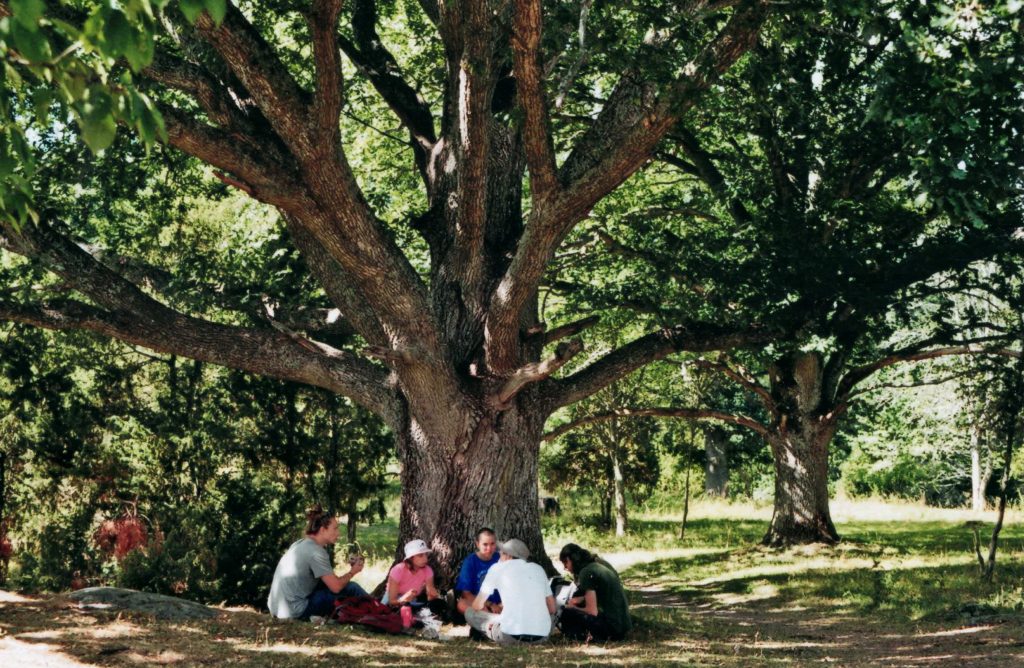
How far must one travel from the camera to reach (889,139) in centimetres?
1512

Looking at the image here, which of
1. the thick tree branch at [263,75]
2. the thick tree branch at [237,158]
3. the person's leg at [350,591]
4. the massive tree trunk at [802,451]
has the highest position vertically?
the thick tree branch at [263,75]

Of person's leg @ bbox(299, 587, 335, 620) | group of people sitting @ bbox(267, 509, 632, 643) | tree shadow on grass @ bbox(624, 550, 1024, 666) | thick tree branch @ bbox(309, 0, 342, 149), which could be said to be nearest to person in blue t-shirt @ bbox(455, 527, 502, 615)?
group of people sitting @ bbox(267, 509, 632, 643)

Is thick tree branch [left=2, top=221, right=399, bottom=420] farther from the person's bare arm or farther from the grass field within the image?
the grass field

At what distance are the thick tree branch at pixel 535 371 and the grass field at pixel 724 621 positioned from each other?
9.09 ft

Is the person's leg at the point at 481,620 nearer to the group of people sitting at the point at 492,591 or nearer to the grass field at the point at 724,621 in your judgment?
the group of people sitting at the point at 492,591

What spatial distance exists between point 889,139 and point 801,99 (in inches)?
56.5

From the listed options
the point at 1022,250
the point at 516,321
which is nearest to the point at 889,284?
the point at 1022,250

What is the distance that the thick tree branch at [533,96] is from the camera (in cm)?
904

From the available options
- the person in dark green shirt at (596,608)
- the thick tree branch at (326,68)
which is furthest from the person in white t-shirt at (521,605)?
the thick tree branch at (326,68)

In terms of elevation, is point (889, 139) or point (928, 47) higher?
point (889, 139)

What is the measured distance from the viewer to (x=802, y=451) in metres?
21.2

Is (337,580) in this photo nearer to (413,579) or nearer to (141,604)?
(413,579)

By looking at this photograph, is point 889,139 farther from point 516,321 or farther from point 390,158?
point 390,158

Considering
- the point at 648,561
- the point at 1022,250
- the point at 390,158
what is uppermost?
the point at 390,158
